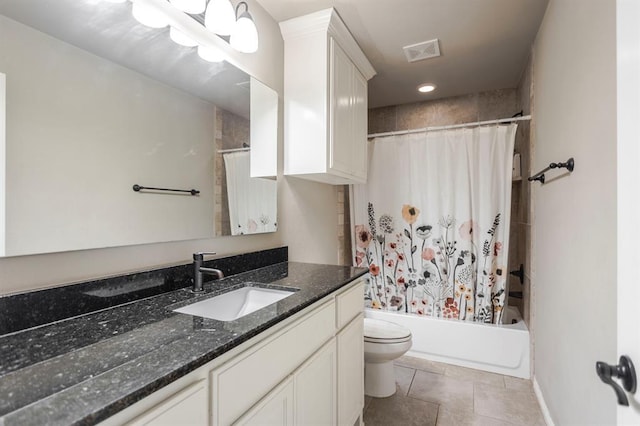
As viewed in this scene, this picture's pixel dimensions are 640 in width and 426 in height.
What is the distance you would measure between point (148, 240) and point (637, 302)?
1382 mm

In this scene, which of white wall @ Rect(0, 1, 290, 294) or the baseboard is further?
the baseboard

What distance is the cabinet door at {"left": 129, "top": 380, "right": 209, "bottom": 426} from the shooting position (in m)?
0.62

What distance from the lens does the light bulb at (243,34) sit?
59.6 inches

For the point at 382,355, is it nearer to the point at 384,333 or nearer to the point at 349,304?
the point at 384,333

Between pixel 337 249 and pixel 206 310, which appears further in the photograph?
pixel 337 249

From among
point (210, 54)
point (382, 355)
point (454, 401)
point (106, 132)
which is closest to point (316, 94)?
point (210, 54)

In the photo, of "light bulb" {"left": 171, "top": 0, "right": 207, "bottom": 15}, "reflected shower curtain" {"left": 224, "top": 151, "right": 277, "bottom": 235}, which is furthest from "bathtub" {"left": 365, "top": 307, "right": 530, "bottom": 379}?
"light bulb" {"left": 171, "top": 0, "right": 207, "bottom": 15}

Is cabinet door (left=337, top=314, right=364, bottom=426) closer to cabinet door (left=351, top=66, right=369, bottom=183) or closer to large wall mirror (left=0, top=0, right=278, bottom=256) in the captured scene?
large wall mirror (left=0, top=0, right=278, bottom=256)

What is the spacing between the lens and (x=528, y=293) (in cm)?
235

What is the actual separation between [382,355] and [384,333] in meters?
0.16

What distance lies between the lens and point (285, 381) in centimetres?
106

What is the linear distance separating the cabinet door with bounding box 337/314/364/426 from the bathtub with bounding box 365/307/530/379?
1.06 metres

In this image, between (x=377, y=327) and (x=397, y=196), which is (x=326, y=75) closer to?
(x=397, y=196)

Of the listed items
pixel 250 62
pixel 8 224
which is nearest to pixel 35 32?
pixel 8 224
